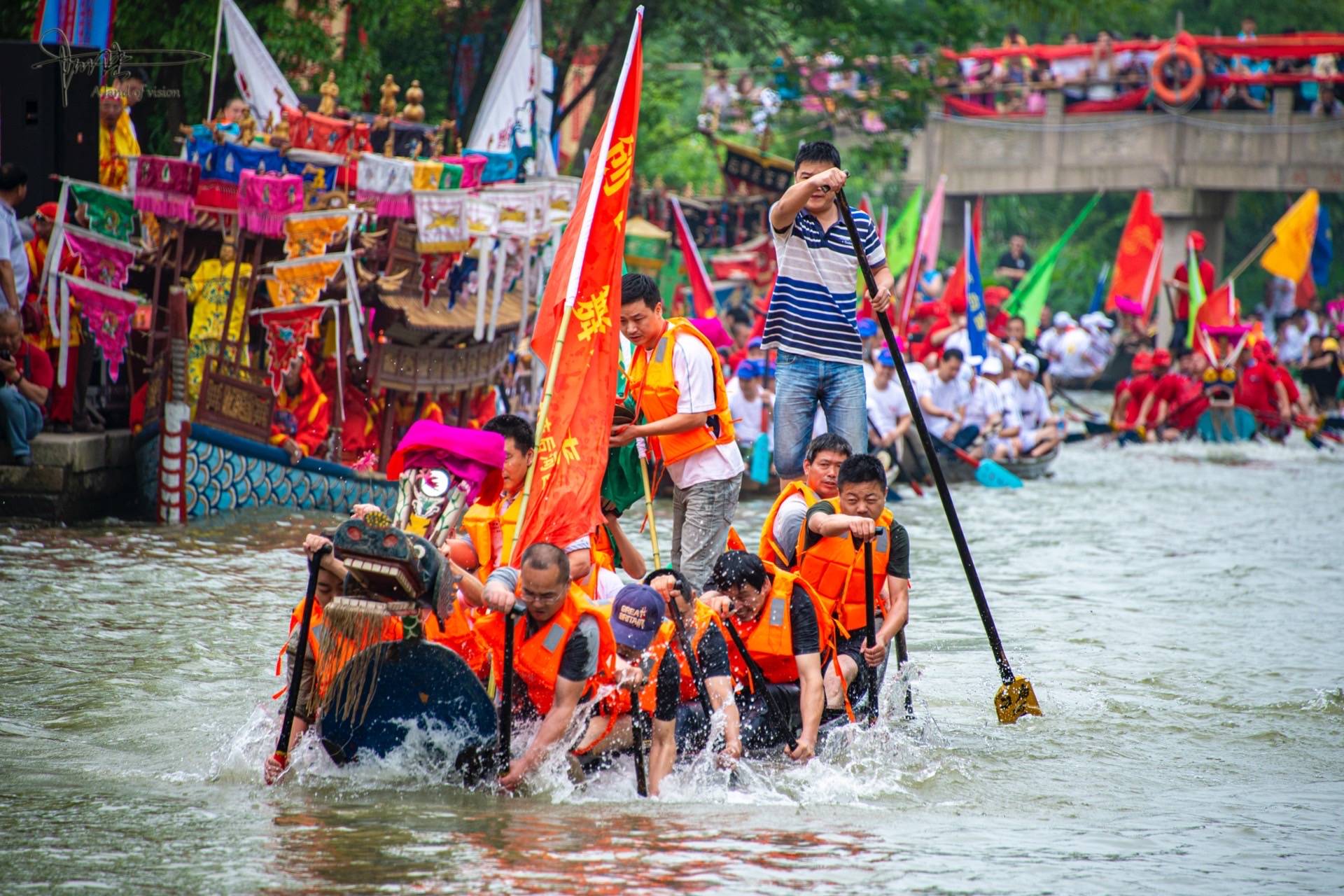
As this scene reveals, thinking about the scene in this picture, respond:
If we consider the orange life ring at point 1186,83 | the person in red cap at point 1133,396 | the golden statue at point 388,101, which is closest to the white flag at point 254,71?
the golden statue at point 388,101

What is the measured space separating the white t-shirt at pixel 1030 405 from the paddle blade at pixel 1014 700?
1112 centimetres

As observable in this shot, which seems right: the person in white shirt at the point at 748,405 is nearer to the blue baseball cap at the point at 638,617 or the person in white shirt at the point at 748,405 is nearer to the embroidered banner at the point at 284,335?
the embroidered banner at the point at 284,335

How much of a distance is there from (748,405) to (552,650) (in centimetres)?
937

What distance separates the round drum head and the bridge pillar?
25201 millimetres

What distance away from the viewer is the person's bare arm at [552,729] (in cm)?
591

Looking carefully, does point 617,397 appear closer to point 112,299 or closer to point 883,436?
point 112,299

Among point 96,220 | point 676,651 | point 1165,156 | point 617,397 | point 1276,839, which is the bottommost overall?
point 1276,839

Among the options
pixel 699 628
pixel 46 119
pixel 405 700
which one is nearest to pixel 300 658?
pixel 405 700

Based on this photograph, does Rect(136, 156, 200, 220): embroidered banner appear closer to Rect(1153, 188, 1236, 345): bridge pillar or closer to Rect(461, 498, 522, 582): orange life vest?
Rect(461, 498, 522, 582): orange life vest

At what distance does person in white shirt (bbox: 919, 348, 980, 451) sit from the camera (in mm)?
17344

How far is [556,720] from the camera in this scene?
5922 mm

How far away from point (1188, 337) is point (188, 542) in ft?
55.8

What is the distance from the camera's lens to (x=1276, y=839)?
6004 mm

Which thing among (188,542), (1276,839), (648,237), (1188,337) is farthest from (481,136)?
(1188,337)
